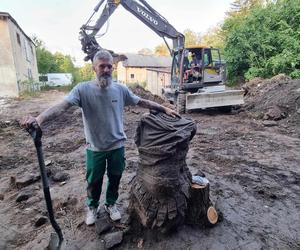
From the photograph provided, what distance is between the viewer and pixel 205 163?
16.4 ft

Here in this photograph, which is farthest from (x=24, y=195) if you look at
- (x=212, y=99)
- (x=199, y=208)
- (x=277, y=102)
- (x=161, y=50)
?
(x=161, y=50)

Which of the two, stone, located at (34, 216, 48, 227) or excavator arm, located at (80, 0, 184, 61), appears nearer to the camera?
stone, located at (34, 216, 48, 227)

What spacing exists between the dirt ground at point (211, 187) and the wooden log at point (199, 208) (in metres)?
0.09

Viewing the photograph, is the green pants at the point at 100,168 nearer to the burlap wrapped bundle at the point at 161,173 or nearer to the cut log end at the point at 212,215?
the burlap wrapped bundle at the point at 161,173

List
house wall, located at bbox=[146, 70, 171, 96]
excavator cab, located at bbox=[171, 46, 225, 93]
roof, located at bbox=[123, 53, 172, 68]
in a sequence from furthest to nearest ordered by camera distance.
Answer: roof, located at bbox=[123, 53, 172, 68]
house wall, located at bbox=[146, 70, 171, 96]
excavator cab, located at bbox=[171, 46, 225, 93]

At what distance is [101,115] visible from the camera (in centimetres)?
260

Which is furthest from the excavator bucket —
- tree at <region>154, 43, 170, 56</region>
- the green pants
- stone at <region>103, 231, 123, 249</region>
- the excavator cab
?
tree at <region>154, 43, 170, 56</region>

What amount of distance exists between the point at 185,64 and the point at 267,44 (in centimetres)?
834

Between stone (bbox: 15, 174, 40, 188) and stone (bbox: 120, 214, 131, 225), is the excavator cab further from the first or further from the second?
stone (bbox: 120, 214, 131, 225)

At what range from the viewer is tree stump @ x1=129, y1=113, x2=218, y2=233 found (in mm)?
2543

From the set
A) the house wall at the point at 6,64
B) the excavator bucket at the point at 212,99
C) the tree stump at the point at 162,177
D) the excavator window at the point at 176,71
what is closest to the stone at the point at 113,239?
the tree stump at the point at 162,177

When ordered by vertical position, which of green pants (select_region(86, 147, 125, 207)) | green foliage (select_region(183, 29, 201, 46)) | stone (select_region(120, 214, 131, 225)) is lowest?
stone (select_region(120, 214, 131, 225))

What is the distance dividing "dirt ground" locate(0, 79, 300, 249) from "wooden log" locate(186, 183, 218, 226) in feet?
0.29

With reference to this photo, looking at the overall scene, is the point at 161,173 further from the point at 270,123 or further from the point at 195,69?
the point at 195,69
